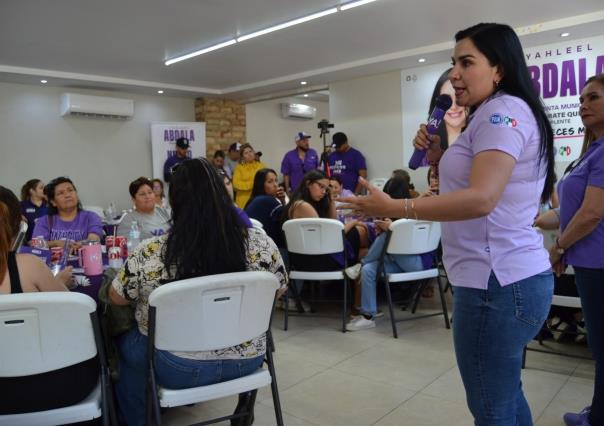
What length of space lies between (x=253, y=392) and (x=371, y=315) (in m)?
1.96

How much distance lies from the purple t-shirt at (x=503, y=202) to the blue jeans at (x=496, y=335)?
3cm

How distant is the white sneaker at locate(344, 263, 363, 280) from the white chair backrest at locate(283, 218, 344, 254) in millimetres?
170

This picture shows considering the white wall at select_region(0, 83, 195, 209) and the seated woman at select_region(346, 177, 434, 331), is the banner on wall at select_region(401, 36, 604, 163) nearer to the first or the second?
the seated woman at select_region(346, 177, 434, 331)

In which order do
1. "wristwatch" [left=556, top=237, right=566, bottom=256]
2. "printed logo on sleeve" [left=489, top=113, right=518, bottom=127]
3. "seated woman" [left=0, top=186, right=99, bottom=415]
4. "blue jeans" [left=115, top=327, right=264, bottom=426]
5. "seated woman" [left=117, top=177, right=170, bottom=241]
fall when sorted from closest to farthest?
"printed logo on sleeve" [left=489, top=113, right=518, bottom=127] → "seated woman" [left=0, top=186, right=99, bottom=415] → "blue jeans" [left=115, top=327, right=264, bottom=426] → "wristwatch" [left=556, top=237, right=566, bottom=256] → "seated woman" [left=117, top=177, right=170, bottom=241]

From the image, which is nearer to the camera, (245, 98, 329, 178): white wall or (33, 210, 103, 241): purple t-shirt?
(33, 210, 103, 241): purple t-shirt

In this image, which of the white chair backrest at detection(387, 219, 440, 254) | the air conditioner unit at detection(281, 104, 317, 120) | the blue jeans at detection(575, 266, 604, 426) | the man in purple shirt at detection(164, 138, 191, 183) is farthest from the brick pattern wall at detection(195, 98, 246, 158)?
the blue jeans at detection(575, 266, 604, 426)

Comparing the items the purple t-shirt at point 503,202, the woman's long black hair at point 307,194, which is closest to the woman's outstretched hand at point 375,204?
the purple t-shirt at point 503,202

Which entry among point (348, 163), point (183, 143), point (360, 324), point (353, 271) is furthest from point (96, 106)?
point (360, 324)

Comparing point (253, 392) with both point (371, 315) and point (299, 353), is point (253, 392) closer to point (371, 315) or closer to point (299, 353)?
point (299, 353)

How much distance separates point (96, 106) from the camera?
7938 millimetres

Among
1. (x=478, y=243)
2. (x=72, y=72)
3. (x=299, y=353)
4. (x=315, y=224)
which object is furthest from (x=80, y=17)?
(x=478, y=243)

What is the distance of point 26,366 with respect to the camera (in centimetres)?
143

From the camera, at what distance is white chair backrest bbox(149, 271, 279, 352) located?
1479 mm

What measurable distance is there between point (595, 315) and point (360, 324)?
6.63 ft
